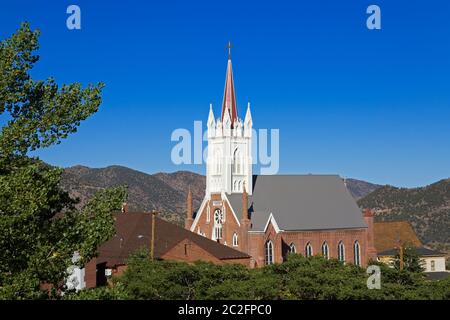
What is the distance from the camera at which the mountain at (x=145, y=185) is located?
140250mm

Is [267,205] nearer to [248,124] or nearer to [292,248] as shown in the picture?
[292,248]

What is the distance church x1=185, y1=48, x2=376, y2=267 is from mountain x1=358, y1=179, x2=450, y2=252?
1424 inches

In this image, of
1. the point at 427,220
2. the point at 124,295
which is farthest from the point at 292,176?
the point at 124,295

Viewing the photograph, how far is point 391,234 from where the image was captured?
91.1 m

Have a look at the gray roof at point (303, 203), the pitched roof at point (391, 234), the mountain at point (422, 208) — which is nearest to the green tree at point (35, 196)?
the gray roof at point (303, 203)

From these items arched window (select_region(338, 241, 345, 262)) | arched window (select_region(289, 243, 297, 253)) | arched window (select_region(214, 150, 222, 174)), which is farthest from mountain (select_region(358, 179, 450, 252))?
arched window (select_region(214, 150, 222, 174))

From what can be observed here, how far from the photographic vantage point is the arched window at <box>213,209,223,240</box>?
79.1 m

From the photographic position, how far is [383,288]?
3828 cm

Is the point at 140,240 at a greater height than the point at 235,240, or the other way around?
the point at 235,240

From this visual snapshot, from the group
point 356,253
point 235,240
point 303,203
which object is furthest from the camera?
point 356,253

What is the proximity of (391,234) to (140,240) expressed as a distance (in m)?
41.7

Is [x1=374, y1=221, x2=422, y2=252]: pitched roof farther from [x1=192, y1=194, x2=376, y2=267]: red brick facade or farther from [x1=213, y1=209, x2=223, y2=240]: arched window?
[x1=213, y1=209, x2=223, y2=240]: arched window

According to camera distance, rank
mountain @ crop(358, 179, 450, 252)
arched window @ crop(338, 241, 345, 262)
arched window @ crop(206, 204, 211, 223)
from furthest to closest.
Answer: mountain @ crop(358, 179, 450, 252), arched window @ crop(338, 241, 345, 262), arched window @ crop(206, 204, 211, 223)

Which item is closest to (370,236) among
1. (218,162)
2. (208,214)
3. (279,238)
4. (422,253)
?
(422,253)
